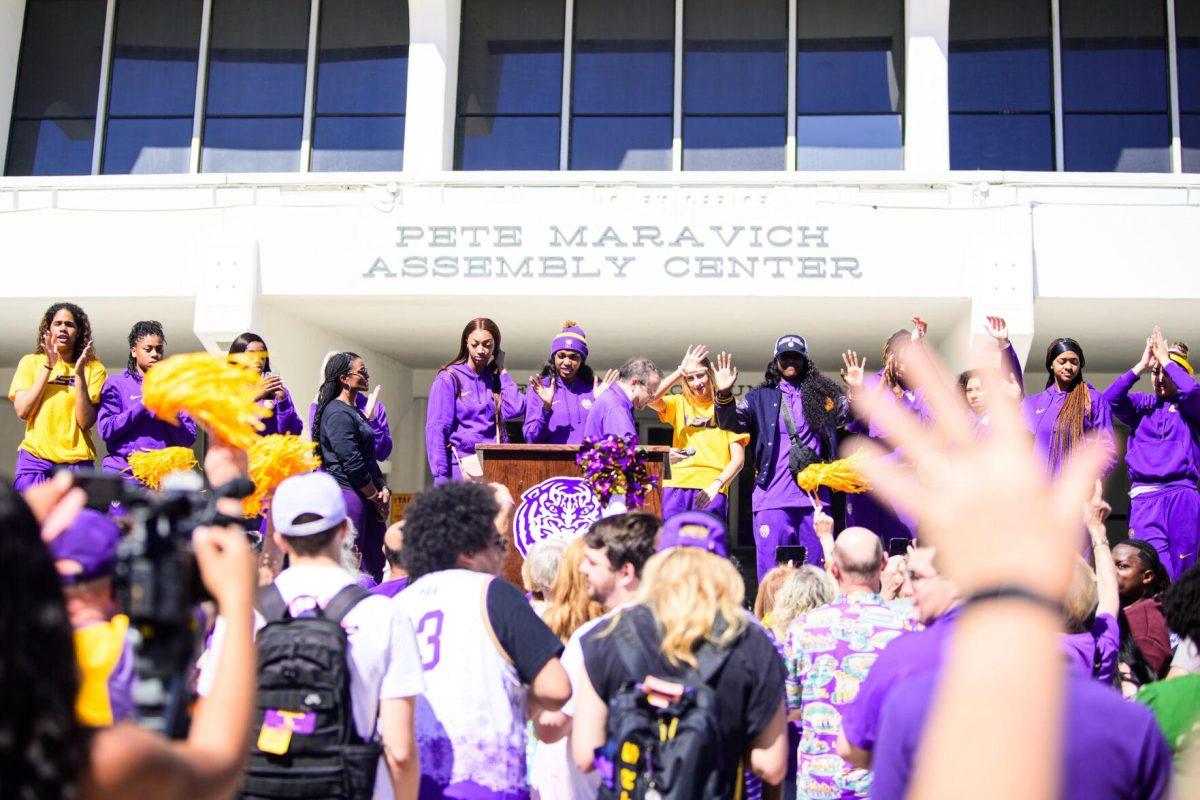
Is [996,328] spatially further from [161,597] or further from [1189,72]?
[1189,72]

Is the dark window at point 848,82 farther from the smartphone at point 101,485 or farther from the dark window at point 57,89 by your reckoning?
the smartphone at point 101,485

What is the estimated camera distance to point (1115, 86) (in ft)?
46.3

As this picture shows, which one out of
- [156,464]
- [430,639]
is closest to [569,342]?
[156,464]

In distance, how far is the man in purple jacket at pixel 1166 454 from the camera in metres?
7.84

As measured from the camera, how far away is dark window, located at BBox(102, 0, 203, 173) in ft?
48.6

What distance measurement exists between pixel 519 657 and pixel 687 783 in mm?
772

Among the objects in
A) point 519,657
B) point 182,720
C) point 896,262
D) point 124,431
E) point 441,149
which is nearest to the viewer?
point 182,720

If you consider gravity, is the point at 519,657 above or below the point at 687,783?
above

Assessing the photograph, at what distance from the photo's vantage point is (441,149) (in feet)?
43.7

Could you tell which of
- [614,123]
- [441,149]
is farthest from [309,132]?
[614,123]

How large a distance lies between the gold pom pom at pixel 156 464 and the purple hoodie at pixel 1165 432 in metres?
6.59

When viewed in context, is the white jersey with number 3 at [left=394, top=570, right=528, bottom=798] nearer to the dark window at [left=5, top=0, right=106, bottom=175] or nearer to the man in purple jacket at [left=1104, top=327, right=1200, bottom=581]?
the man in purple jacket at [left=1104, top=327, right=1200, bottom=581]

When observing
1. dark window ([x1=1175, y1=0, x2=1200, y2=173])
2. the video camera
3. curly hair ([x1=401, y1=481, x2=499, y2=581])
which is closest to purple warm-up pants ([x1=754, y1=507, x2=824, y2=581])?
curly hair ([x1=401, y1=481, x2=499, y2=581])

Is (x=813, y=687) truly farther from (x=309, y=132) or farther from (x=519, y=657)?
(x=309, y=132)
